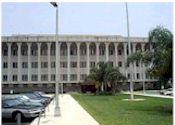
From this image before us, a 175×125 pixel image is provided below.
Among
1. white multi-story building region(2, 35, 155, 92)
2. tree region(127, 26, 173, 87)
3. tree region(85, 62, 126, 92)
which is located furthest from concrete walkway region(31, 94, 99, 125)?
white multi-story building region(2, 35, 155, 92)

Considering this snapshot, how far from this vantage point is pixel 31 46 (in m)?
90.8

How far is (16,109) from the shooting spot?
21.2m

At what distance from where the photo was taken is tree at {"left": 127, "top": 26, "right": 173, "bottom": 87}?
24.3 m

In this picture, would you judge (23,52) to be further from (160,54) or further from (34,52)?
(160,54)

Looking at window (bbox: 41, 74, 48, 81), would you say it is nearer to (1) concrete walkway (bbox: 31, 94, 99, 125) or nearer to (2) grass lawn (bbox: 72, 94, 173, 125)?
(2) grass lawn (bbox: 72, 94, 173, 125)

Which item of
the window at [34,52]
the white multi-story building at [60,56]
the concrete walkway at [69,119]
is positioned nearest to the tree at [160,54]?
the concrete walkway at [69,119]

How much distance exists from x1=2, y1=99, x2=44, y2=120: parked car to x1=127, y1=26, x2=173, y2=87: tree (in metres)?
7.68

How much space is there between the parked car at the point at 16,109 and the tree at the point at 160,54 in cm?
768

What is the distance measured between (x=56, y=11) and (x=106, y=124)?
8.24m

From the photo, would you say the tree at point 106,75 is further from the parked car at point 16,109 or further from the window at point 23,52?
the parked car at point 16,109

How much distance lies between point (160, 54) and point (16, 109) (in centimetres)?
933

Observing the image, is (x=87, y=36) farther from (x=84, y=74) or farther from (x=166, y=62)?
(x=166, y=62)

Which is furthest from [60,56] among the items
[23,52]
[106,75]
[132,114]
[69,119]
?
[69,119]

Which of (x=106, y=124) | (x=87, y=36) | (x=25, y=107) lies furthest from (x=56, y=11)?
(x=87, y=36)
